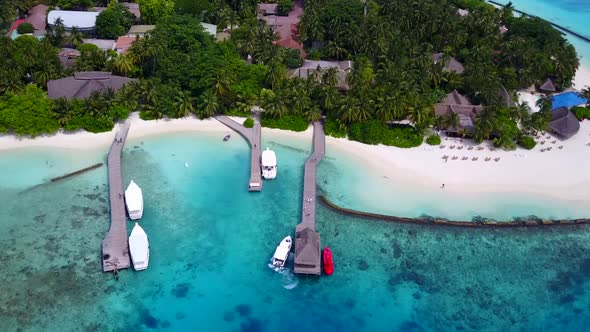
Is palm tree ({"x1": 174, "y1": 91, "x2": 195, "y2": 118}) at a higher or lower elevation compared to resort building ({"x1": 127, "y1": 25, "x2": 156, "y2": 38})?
lower

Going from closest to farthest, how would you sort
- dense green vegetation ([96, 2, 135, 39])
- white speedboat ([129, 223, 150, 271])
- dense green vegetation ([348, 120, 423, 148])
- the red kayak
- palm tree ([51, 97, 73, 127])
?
white speedboat ([129, 223, 150, 271]) < the red kayak < palm tree ([51, 97, 73, 127]) < dense green vegetation ([348, 120, 423, 148]) < dense green vegetation ([96, 2, 135, 39])

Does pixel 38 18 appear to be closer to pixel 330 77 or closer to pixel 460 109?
pixel 330 77

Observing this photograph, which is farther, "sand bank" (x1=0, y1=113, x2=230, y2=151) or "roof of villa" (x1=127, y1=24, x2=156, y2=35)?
"roof of villa" (x1=127, y1=24, x2=156, y2=35)

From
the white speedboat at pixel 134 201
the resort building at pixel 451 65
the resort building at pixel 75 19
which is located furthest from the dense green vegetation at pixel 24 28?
the resort building at pixel 451 65

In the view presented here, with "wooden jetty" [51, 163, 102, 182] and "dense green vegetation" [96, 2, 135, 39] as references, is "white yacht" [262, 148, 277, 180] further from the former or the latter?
"dense green vegetation" [96, 2, 135, 39]

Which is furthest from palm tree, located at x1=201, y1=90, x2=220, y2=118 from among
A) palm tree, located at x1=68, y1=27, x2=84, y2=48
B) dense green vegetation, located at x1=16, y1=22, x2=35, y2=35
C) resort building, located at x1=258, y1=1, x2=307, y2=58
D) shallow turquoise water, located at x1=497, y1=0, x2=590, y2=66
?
shallow turquoise water, located at x1=497, y1=0, x2=590, y2=66

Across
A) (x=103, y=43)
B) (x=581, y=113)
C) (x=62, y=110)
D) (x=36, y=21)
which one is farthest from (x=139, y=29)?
(x=581, y=113)

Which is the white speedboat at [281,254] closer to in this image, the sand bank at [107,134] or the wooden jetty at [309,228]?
the wooden jetty at [309,228]
